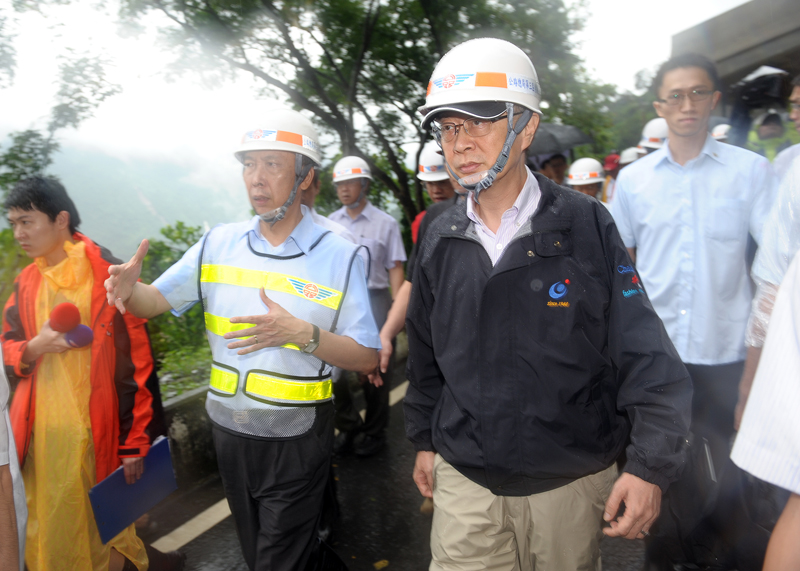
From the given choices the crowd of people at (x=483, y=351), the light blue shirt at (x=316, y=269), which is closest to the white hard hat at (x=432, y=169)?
the crowd of people at (x=483, y=351)

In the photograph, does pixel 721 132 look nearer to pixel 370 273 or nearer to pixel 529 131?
pixel 370 273

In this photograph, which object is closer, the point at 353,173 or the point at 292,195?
the point at 292,195

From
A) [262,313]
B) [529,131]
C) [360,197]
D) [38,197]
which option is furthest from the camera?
[360,197]

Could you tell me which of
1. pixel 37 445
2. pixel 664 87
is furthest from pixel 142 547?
pixel 664 87

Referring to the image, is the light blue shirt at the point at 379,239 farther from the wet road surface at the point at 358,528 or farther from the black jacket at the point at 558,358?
the black jacket at the point at 558,358

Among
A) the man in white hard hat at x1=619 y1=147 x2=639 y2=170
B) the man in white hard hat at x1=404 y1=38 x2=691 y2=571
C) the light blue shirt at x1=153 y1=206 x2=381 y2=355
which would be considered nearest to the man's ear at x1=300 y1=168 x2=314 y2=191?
the light blue shirt at x1=153 y1=206 x2=381 y2=355

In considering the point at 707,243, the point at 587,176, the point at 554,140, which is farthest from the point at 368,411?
the point at 554,140

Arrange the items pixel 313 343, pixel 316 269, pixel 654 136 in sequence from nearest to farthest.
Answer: pixel 313 343 → pixel 316 269 → pixel 654 136

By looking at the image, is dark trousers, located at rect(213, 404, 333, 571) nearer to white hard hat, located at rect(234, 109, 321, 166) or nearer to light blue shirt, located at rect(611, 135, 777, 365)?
white hard hat, located at rect(234, 109, 321, 166)

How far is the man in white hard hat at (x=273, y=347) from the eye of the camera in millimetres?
2418

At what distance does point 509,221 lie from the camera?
80.0 inches

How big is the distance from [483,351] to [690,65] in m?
2.21

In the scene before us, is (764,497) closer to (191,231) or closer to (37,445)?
(37,445)

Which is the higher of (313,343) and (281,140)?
(281,140)
